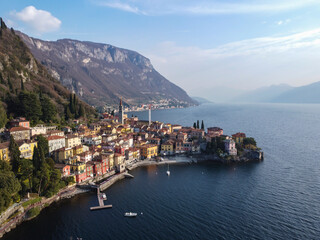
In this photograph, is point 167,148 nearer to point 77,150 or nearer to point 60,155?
point 77,150

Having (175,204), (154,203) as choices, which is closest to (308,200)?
(175,204)

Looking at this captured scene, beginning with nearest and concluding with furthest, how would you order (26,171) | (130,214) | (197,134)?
(130,214)
(26,171)
(197,134)

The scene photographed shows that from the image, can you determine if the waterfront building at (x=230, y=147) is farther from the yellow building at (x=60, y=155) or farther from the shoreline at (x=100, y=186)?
the yellow building at (x=60, y=155)

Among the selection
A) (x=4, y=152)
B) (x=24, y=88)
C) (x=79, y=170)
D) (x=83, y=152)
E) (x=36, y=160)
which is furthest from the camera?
(x=24, y=88)

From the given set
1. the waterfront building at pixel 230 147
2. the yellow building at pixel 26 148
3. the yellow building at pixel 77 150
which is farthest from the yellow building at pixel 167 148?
the yellow building at pixel 26 148

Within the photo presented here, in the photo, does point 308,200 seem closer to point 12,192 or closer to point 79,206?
point 79,206

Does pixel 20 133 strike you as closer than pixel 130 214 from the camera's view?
No

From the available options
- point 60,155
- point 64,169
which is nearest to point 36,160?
point 64,169
